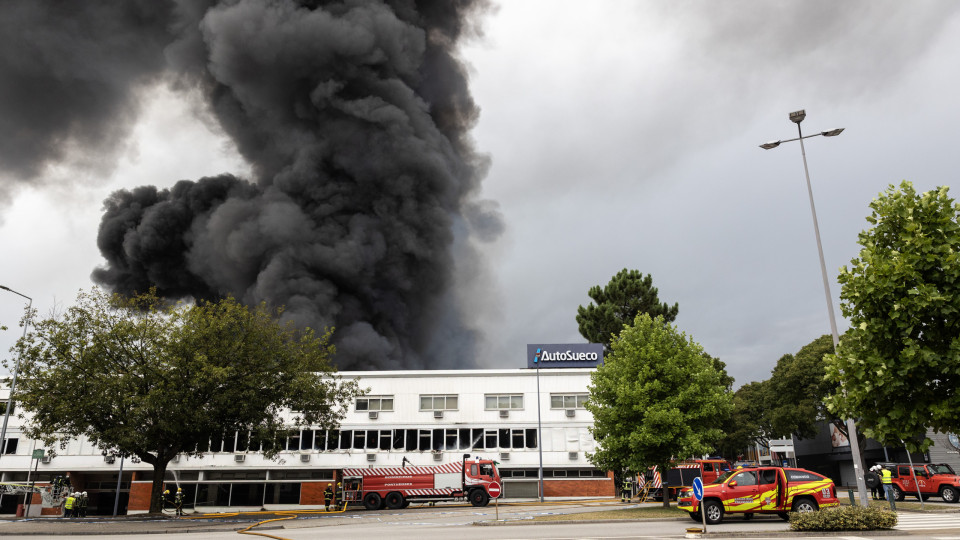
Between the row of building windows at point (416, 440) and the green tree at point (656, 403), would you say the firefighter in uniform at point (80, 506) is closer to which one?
the row of building windows at point (416, 440)

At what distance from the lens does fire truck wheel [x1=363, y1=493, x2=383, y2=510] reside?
31734 millimetres

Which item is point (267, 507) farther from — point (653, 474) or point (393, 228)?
point (393, 228)

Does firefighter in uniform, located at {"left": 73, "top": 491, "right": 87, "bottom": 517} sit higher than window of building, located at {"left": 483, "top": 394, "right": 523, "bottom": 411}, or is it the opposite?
window of building, located at {"left": 483, "top": 394, "right": 523, "bottom": 411}

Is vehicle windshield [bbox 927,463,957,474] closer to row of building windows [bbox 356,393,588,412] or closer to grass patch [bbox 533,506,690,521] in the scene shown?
grass patch [bbox 533,506,690,521]

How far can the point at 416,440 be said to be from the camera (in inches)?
1635

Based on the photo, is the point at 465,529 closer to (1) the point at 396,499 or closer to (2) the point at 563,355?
(1) the point at 396,499

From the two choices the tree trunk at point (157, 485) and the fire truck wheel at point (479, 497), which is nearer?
the tree trunk at point (157, 485)

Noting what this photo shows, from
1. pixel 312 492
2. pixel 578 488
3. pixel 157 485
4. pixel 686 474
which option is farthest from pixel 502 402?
pixel 157 485

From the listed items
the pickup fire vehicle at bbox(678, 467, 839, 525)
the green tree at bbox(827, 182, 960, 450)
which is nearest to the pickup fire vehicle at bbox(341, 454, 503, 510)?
the pickup fire vehicle at bbox(678, 467, 839, 525)

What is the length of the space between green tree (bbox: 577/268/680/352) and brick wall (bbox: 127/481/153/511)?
36193 millimetres

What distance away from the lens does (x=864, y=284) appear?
10.7 m

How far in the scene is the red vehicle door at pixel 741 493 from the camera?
19312 mm

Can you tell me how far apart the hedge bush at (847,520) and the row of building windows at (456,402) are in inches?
1066

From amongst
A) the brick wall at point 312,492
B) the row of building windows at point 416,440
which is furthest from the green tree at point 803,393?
the brick wall at point 312,492
